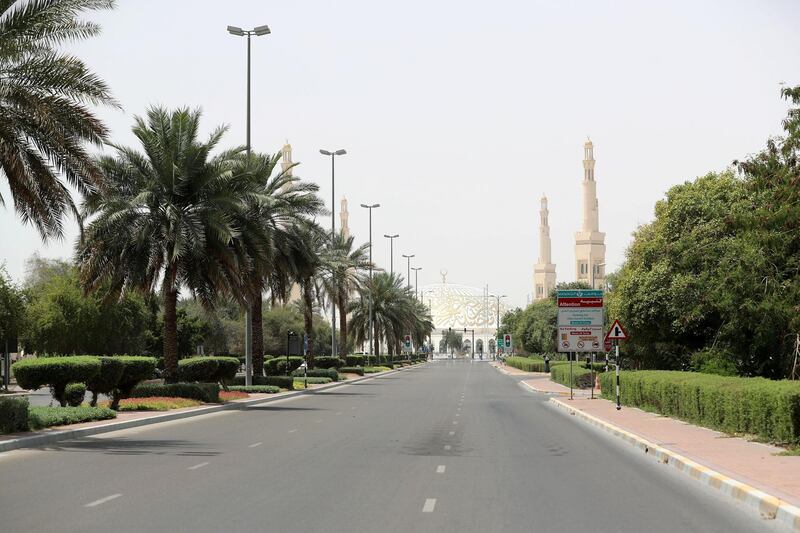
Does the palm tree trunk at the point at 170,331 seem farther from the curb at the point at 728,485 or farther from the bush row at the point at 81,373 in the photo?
the curb at the point at 728,485

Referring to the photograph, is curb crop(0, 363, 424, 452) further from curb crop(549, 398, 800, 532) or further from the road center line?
curb crop(549, 398, 800, 532)

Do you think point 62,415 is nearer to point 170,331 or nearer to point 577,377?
point 170,331

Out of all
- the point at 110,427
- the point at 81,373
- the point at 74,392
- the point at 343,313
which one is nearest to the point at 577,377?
the point at 343,313

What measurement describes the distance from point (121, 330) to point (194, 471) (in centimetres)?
5336

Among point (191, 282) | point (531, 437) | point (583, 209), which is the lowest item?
point (531, 437)

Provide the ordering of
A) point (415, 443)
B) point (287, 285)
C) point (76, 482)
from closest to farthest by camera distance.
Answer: point (76, 482)
point (415, 443)
point (287, 285)

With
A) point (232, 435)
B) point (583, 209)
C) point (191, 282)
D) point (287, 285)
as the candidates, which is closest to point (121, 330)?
point (287, 285)

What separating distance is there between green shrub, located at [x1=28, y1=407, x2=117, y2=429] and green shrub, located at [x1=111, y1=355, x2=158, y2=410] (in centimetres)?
403

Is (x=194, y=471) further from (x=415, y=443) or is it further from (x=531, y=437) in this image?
(x=531, y=437)

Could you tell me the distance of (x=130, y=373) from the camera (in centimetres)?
2989

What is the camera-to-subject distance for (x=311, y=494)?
39.5ft

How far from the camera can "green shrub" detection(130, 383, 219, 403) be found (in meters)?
32.3

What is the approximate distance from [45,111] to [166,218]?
486 inches

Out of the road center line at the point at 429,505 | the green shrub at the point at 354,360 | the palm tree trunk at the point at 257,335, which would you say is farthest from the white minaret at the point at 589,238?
the road center line at the point at 429,505
